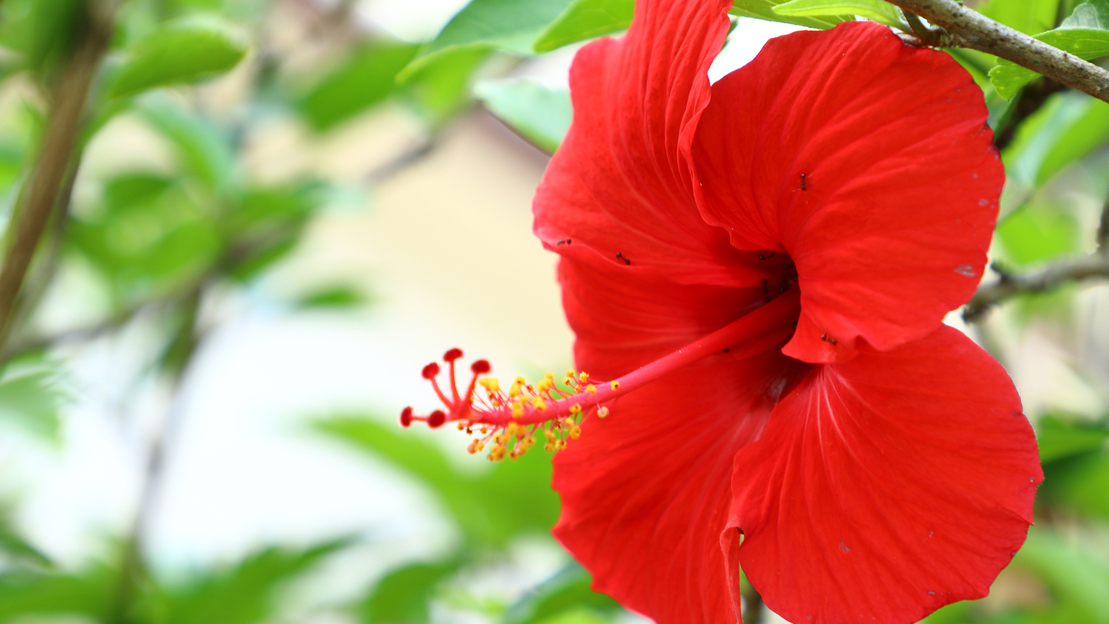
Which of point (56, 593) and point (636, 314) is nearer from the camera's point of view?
point (636, 314)

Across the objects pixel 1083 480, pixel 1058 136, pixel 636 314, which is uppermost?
pixel 636 314

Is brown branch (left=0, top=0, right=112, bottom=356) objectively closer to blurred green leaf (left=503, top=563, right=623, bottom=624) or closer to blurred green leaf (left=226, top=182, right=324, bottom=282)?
blurred green leaf (left=226, top=182, right=324, bottom=282)

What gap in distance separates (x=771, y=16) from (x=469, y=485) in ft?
3.05

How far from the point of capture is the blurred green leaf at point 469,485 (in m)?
1.14

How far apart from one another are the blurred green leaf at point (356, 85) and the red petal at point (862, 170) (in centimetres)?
90

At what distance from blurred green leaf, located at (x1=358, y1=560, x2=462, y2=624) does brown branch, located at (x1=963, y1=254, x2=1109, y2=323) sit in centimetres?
86

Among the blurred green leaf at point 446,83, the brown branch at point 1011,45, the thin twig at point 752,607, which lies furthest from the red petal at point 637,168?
the blurred green leaf at point 446,83

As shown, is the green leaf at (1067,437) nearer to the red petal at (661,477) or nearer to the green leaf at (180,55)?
the red petal at (661,477)

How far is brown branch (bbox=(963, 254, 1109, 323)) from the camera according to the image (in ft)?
1.76

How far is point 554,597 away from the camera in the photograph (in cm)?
66

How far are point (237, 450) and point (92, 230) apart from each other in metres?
1.58

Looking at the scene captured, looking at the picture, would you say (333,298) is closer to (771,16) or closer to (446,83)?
(446,83)

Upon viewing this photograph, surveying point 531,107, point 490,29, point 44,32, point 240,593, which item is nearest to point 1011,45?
point 490,29

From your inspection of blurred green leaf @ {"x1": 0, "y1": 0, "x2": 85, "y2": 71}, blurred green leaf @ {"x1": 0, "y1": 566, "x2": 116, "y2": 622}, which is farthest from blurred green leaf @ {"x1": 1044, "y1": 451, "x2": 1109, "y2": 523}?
blurred green leaf @ {"x1": 0, "y1": 566, "x2": 116, "y2": 622}
